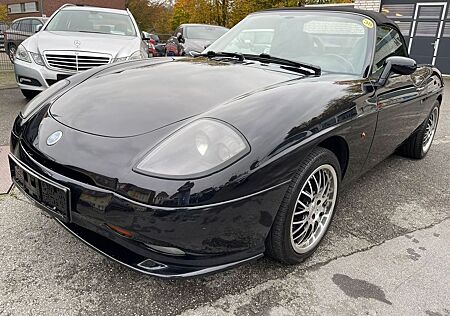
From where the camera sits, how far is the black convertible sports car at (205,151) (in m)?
1.57

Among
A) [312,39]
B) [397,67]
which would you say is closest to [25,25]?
[312,39]

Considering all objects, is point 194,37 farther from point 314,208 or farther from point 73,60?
point 314,208

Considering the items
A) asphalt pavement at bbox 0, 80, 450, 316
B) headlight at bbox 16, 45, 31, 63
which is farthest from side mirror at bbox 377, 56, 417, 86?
headlight at bbox 16, 45, 31, 63

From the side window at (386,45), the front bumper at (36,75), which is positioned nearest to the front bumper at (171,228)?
the side window at (386,45)

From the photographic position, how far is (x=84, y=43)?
5.19 meters

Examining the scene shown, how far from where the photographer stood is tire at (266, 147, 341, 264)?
6.23 ft

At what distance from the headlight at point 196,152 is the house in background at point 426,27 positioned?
13.6m

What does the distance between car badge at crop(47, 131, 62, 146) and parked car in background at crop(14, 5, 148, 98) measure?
3.43m

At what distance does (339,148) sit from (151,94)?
123 centimetres

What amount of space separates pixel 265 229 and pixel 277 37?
1.91 m

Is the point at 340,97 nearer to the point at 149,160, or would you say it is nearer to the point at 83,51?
the point at 149,160

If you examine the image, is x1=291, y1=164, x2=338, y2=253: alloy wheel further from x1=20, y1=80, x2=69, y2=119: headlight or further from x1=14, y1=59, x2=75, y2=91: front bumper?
x1=14, y1=59, x2=75, y2=91: front bumper

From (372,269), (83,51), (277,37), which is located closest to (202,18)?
(83,51)

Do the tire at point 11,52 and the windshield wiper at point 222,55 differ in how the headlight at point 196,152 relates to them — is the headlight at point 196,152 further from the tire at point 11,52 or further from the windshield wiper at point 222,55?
the tire at point 11,52
